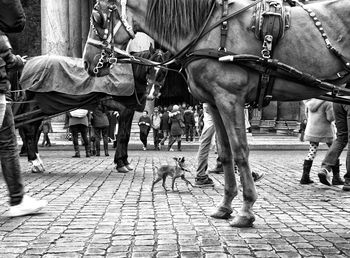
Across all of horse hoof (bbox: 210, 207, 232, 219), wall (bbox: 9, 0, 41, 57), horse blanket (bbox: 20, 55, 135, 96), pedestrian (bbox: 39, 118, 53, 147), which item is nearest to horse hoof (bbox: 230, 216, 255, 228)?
horse hoof (bbox: 210, 207, 232, 219)

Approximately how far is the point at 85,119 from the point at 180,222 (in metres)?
11.6

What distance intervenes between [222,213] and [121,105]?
6.25 metres

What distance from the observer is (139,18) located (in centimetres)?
536

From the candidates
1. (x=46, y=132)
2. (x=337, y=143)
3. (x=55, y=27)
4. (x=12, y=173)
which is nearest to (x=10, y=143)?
(x=12, y=173)

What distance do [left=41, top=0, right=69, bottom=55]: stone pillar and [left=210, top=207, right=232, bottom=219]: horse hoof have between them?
23316 mm

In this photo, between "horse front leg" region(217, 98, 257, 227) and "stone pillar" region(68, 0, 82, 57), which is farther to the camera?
"stone pillar" region(68, 0, 82, 57)

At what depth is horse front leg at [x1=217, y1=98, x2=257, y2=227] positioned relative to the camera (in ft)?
16.3

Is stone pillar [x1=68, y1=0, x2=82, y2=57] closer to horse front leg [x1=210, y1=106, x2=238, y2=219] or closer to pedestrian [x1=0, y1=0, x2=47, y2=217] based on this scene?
pedestrian [x1=0, y1=0, x2=47, y2=217]

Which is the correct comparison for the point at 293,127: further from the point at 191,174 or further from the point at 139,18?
the point at 139,18

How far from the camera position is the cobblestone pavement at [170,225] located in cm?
434

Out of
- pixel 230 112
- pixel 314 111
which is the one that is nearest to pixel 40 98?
pixel 314 111

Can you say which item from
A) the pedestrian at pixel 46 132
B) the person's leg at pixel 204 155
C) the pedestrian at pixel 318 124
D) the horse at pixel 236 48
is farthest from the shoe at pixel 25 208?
the pedestrian at pixel 46 132

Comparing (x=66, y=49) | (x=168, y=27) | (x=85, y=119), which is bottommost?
(x=85, y=119)

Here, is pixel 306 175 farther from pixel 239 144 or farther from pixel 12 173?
pixel 12 173
